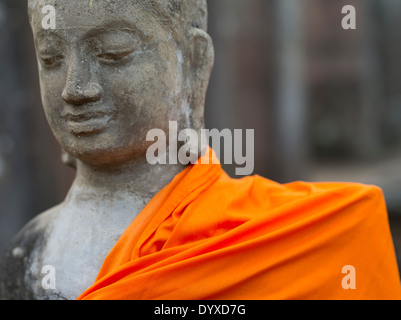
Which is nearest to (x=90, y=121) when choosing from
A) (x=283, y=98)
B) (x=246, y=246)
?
(x=246, y=246)

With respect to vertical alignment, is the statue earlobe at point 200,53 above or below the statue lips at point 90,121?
above

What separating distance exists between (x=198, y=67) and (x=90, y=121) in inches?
21.5

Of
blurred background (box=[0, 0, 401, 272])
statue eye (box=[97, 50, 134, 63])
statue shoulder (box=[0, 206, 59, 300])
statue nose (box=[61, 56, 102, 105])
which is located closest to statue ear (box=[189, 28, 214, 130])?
statue eye (box=[97, 50, 134, 63])

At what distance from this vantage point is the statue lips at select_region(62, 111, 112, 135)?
196cm

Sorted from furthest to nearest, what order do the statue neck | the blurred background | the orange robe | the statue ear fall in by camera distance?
the blurred background < the statue ear < the statue neck < the orange robe

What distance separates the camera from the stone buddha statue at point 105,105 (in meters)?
1.93

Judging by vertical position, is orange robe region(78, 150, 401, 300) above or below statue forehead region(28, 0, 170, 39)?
below

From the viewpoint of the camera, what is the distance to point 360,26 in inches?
472

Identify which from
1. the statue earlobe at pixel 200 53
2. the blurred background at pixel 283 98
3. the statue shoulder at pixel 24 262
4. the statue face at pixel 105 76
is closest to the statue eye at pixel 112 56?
the statue face at pixel 105 76

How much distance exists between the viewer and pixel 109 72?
76.5 inches

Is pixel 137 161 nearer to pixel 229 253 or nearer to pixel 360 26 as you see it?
pixel 229 253

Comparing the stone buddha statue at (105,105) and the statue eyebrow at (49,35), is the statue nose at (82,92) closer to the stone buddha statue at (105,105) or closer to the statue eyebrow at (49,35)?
the stone buddha statue at (105,105)

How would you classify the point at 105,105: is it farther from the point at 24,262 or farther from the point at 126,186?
the point at 24,262

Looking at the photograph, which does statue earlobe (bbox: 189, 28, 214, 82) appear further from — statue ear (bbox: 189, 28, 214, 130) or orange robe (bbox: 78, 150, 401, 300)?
orange robe (bbox: 78, 150, 401, 300)
